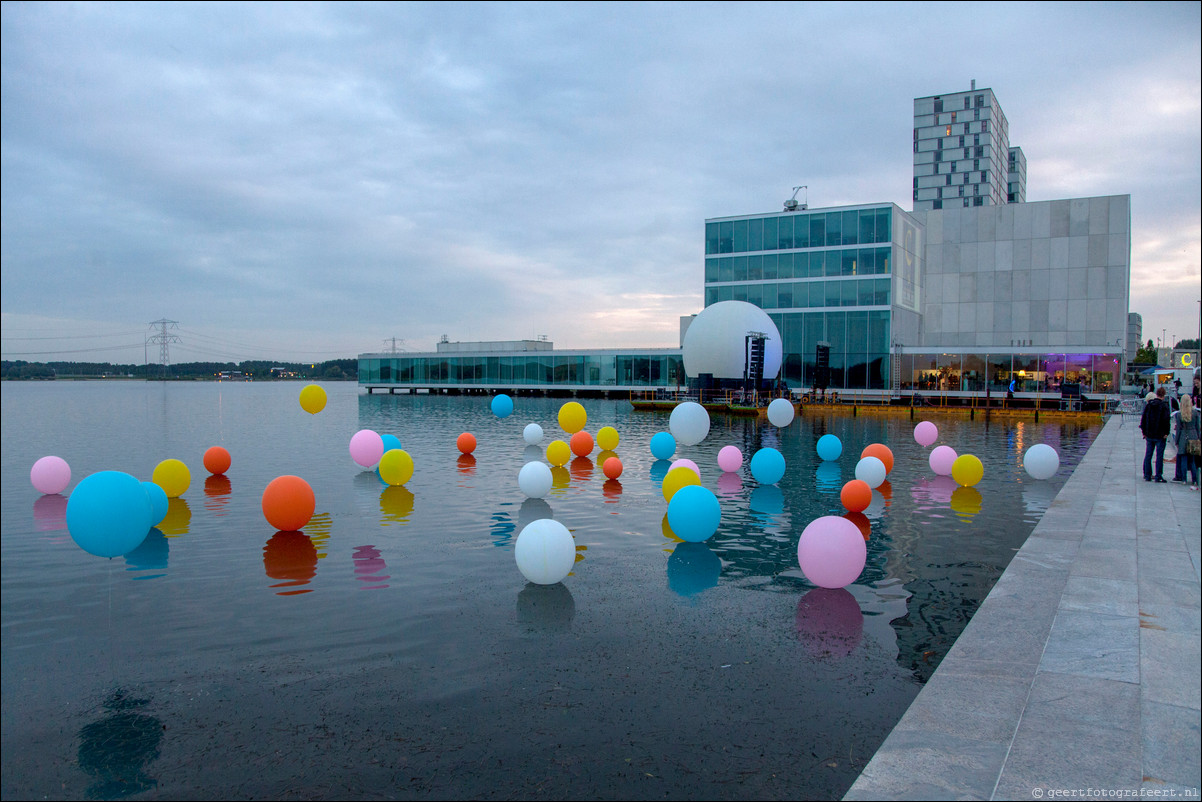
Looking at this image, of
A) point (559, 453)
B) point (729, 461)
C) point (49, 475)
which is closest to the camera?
point (49, 475)

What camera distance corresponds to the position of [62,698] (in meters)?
5.87

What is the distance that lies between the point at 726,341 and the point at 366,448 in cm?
3603

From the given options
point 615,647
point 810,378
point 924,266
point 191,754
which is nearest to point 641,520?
point 615,647

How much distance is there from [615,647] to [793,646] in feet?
5.75

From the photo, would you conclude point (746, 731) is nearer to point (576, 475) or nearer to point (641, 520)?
point (641, 520)

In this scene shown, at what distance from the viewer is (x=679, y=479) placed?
44.0 feet

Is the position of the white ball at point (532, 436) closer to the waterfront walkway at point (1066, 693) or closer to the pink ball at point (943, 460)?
the pink ball at point (943, 460)

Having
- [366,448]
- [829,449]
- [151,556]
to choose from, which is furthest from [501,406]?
[151,556]

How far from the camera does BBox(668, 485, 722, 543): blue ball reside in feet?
35.7

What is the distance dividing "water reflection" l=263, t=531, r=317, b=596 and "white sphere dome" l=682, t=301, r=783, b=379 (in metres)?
42.1

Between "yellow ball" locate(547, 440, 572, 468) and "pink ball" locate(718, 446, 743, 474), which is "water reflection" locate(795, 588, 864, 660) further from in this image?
"yellow ball" locate(547, 440, 572, 468)

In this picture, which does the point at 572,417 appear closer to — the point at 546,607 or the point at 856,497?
the point at 856,497

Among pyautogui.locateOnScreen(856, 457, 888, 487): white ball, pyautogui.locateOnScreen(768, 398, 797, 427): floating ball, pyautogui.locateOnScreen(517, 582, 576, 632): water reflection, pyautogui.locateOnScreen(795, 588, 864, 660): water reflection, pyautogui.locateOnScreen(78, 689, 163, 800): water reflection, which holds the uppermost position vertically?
pyautogui.locateOnScreen(768, 398, 797, 427): floating ball

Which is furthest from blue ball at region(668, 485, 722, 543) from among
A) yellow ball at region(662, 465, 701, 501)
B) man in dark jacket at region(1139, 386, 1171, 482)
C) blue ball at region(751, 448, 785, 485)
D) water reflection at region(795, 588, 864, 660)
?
man in dark jacket at region(1139, 386, 1171, 482)
